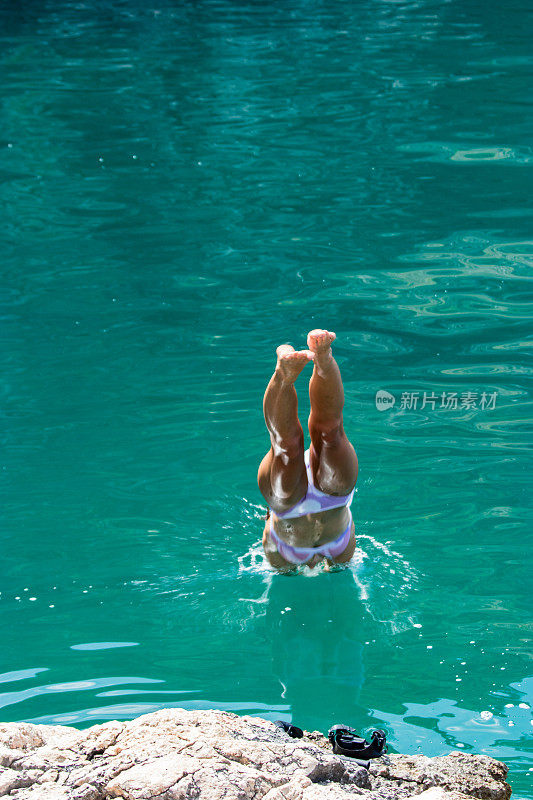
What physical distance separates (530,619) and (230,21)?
14.4 m

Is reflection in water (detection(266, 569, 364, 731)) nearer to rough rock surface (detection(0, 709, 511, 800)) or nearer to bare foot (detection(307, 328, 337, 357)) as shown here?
rough rock surface (detection(0, 709, 511, 800))

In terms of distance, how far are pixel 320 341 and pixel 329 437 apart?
2.08ft

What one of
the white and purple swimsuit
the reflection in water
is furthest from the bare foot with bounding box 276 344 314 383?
the reflection in water

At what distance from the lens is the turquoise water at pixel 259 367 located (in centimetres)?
475

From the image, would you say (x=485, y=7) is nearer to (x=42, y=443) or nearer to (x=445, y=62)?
(x=445, y=62)

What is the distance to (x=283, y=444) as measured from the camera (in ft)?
15.6

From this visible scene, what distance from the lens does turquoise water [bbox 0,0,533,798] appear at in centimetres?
475

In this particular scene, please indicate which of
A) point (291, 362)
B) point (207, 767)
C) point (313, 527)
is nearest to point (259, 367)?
point (313, 527)

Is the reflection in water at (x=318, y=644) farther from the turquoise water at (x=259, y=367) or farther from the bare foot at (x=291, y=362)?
the bare foot at (x=291, y=362)

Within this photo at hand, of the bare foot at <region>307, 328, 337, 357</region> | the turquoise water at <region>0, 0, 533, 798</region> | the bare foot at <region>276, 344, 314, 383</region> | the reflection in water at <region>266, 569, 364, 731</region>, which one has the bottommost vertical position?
the reflection in water at <region>266, 569, 364, 731</region>

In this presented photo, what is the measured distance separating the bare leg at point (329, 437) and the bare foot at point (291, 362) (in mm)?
166

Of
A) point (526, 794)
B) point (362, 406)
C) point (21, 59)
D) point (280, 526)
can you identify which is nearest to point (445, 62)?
point (21, 59)

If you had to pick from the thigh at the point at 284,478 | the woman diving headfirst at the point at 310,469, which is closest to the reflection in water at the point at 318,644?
the woman diving headfirst at the point at 310,469

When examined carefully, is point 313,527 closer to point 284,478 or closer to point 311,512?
point 311,512
